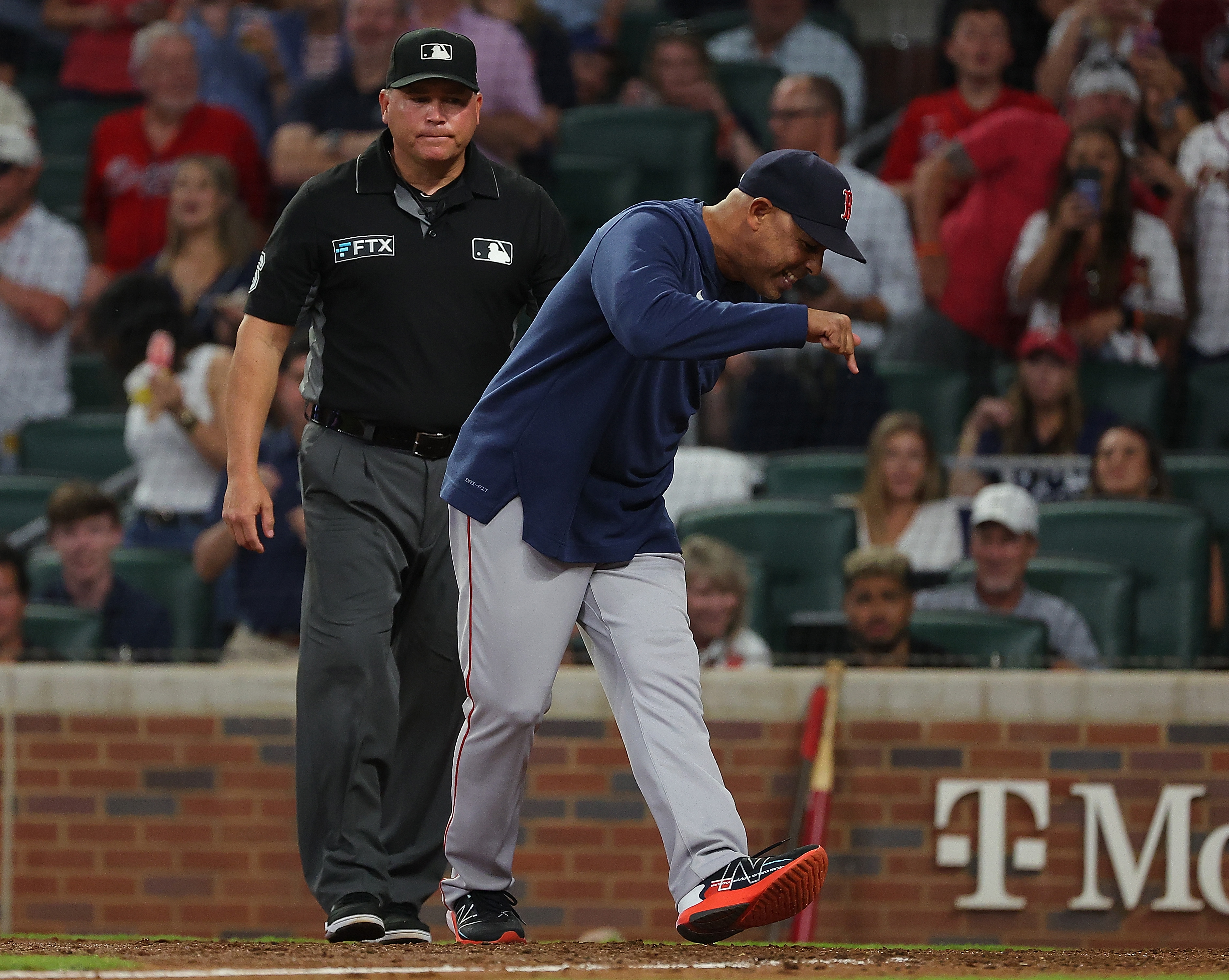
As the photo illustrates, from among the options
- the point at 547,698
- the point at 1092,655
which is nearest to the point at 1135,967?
the point at 547,698

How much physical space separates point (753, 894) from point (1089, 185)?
14.8 feet

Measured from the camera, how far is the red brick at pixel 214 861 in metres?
5.42

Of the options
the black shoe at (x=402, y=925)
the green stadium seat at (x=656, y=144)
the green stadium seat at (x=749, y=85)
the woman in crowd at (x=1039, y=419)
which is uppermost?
the green stadium seat at (x=749, y=85)

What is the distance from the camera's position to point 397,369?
364 cm

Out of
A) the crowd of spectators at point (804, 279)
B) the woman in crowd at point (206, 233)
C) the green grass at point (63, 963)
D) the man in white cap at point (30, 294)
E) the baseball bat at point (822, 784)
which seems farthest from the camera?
the man in white cap at point (30, 294)

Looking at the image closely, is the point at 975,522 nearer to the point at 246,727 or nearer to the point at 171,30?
the point at 246,727

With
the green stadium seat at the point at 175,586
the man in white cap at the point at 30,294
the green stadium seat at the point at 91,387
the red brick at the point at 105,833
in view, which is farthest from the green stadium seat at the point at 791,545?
the man in white cap at the point at 30,294

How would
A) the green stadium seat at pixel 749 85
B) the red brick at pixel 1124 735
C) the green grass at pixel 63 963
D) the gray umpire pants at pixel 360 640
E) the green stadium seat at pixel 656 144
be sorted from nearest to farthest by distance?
the green grass at pixel 63 963, the gray umpire pants at pixel 360 640, the red brick at pixel 1124 735, the green stadium seat at pixel 656 144, the green stadium seat at pixel 749 85

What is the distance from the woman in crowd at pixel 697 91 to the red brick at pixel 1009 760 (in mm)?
3286

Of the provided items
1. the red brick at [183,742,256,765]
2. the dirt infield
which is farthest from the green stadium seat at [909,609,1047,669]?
the red brick at [183,742,256,765]

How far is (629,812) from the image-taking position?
17.5 ft

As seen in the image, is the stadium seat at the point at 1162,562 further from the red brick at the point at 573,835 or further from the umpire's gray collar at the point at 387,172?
the umpire's gray collar at the point at 387,172

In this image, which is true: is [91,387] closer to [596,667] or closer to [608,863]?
[608,863]

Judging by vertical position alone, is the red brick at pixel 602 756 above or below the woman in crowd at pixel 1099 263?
below
